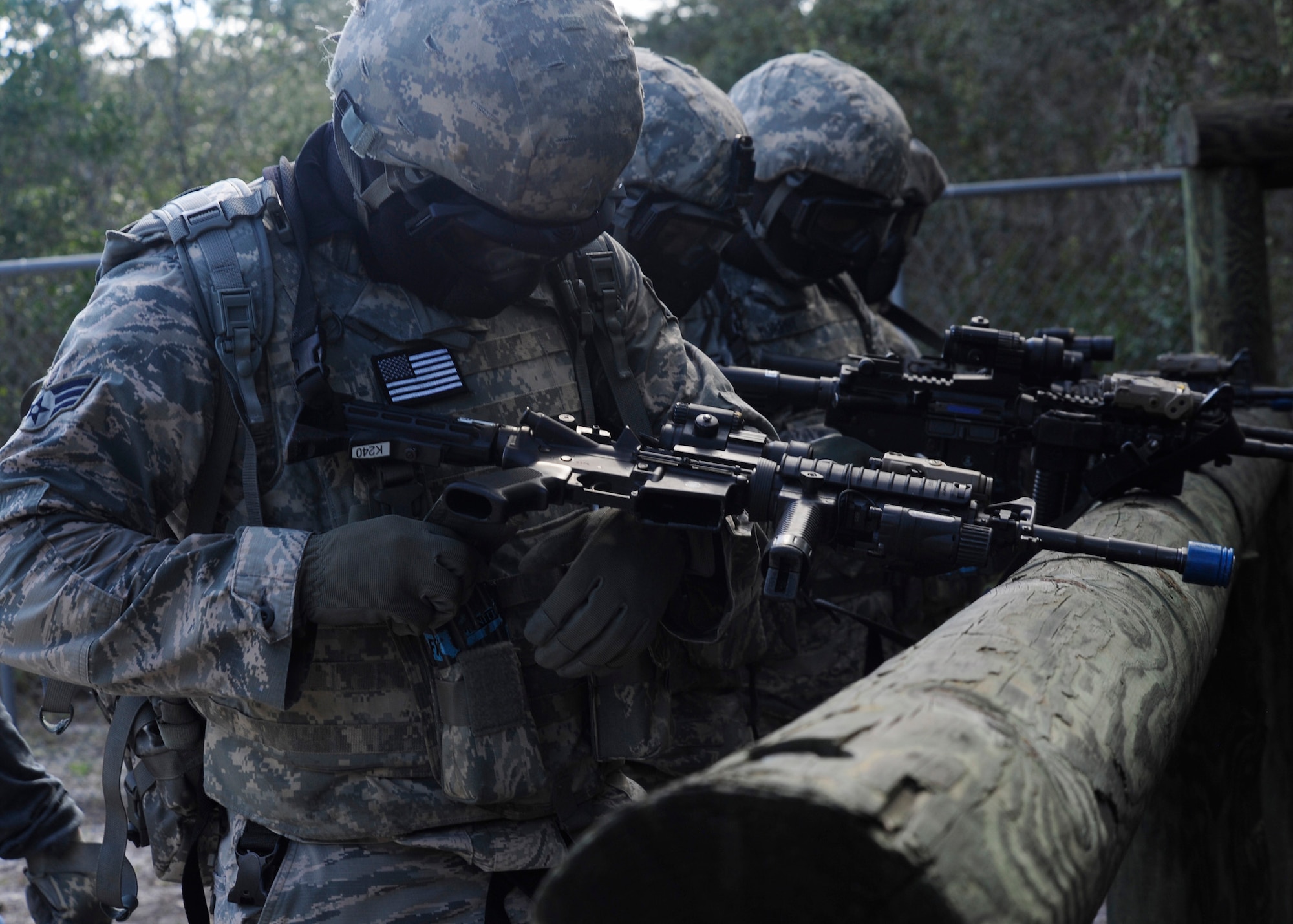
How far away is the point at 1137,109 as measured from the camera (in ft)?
31.9

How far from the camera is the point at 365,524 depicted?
168 centimetres

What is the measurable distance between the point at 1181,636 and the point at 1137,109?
9172 millimetres

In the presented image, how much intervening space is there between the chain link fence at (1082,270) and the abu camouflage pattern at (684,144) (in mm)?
3584

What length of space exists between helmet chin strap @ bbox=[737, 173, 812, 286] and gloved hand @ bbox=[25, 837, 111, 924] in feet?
8.53

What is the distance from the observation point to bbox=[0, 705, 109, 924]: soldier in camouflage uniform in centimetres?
324

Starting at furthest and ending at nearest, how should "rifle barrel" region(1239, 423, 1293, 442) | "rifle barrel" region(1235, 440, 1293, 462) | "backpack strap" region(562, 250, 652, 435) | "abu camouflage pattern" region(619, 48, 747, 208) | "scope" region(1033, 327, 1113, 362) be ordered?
"scope" region(1033, 327, 1113, 362) → "abu camouflage pattern" region(619, 48, 747, 208) → "rifle barrel" region(1239, 423, 1293, 442) → "rifle barrel" region(1235, 440, 1293, 462) → "backpack strap" region(562, 250, 652, 435)

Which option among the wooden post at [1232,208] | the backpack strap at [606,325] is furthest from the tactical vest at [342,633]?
the wooden post at [1232,208]

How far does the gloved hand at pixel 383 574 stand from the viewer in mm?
1625

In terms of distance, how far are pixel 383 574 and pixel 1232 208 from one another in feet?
13.3

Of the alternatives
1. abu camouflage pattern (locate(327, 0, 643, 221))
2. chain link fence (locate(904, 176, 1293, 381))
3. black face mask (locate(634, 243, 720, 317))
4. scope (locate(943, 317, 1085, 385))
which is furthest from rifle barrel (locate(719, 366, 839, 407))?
chain link fence (locate(904, 176, 1293, 381))

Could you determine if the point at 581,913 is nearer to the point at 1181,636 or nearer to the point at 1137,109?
the point at 1181,636

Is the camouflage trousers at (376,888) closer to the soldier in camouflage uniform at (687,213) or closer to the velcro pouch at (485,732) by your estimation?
the velcro pouch at (485,732)

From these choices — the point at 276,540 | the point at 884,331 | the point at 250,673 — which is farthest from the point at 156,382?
the point at 884,331

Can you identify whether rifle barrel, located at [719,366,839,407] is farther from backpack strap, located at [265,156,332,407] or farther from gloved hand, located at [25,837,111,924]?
gloved hand, located at [25,837,111,924]
